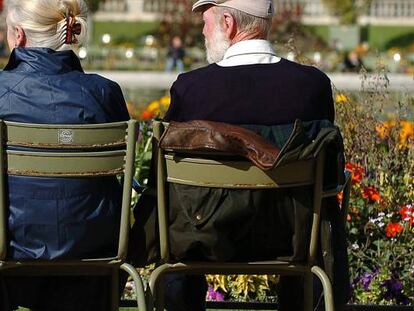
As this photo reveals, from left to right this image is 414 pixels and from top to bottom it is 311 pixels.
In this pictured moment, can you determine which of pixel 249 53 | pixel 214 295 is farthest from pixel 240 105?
pixel 214 295

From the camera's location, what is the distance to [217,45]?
162 inches

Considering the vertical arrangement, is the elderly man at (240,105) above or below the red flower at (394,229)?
above

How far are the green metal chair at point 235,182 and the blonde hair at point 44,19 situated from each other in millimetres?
523

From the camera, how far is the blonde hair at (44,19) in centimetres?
A: 400

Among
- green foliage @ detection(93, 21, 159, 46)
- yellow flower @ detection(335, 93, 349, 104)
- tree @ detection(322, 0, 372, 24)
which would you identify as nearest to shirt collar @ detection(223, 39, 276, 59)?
yellow flower @ detection(335, 93, 349, 104)

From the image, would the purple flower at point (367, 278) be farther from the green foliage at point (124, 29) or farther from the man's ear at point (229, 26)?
the green foliage at point (124, 29)

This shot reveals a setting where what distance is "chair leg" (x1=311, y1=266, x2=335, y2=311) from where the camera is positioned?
380 cm

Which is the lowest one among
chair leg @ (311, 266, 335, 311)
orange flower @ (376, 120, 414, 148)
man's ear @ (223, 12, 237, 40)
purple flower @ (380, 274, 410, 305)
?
purple flower @ (380, 274, 410, 305)

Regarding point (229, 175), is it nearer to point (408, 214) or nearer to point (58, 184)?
point (58, 184)

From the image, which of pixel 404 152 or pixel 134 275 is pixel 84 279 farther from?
pixel 404 152

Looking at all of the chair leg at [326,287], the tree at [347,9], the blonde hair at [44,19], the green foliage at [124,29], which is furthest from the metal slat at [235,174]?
the tree at [347,9]

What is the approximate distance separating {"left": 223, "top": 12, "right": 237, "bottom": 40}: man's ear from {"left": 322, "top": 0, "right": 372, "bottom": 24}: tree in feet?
133

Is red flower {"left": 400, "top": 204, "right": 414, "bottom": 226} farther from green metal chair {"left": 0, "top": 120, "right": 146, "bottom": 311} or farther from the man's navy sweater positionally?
green metal chair {"left": 0, "top": 120, "right": 146, "bottom": 311}

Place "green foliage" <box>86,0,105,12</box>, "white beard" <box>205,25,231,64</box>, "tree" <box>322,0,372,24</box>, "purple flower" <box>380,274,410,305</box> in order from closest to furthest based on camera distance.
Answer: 1. "white beard" <box>205,25,231,64</box>
2. "purple flower" <box>380,274,410,305</box>
3. "green foliage" <box>86,0,105,12</box>
4. "tree" <box>322,0,372,24</box>
